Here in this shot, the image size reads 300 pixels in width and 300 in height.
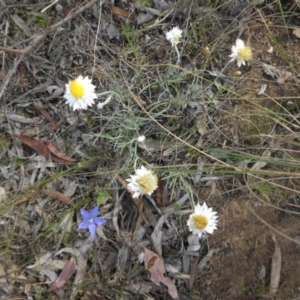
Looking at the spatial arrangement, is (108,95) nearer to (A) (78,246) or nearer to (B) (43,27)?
(B) (43,27)

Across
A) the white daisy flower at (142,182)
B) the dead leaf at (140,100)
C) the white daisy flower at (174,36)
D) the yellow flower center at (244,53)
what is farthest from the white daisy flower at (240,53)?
the white daisy flower at (142,182)

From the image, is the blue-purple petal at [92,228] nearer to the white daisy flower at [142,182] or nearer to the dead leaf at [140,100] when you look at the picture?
the white daisy flower at [142,182]

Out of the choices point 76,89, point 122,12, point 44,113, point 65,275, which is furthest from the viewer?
point 122,12

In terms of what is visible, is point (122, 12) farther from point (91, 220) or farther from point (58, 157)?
point (91, 220)

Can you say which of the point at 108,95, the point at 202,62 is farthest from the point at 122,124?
the point at 202,62

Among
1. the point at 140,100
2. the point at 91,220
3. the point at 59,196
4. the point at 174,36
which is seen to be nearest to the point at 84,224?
the point at 91,220
